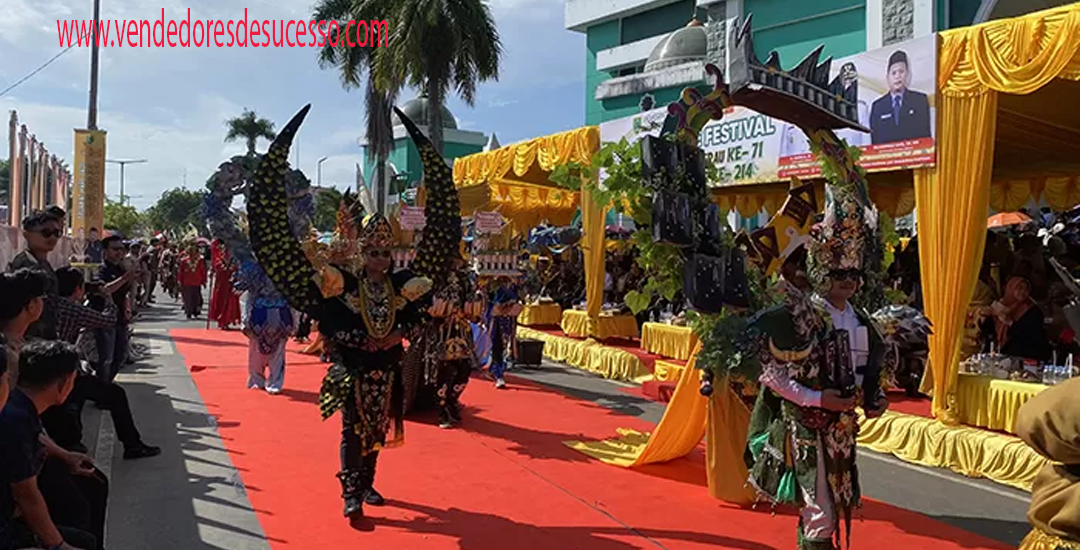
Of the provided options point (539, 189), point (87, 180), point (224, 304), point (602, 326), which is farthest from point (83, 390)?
point (539, 189)

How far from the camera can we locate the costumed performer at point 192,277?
55.8ft

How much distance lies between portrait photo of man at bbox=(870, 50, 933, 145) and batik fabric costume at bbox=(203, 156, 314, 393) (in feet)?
19.0

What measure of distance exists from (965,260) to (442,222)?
13.7 ft

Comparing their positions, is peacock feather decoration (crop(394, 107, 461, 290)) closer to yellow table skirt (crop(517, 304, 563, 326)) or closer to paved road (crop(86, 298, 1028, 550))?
paved road (crop(86, 298, 1028, 550))

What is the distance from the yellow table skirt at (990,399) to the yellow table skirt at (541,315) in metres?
8.77

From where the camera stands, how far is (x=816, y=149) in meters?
5.11

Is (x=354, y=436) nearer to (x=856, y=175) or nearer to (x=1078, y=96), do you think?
(x=856, y=175)

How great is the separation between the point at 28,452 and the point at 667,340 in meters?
8.38

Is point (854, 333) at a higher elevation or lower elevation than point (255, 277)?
lower

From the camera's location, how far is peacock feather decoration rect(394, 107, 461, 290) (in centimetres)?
488

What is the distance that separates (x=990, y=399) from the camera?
615 centimetres

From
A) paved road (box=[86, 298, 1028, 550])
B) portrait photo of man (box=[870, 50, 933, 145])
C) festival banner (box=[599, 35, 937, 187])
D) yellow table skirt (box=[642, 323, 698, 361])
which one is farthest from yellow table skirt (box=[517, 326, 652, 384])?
portrait photo of man (box=[870, 50, 933, 145])

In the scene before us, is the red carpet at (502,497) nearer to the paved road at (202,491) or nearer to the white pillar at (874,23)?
the paved road at (202,491)

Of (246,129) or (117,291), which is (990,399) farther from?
(246,129)
